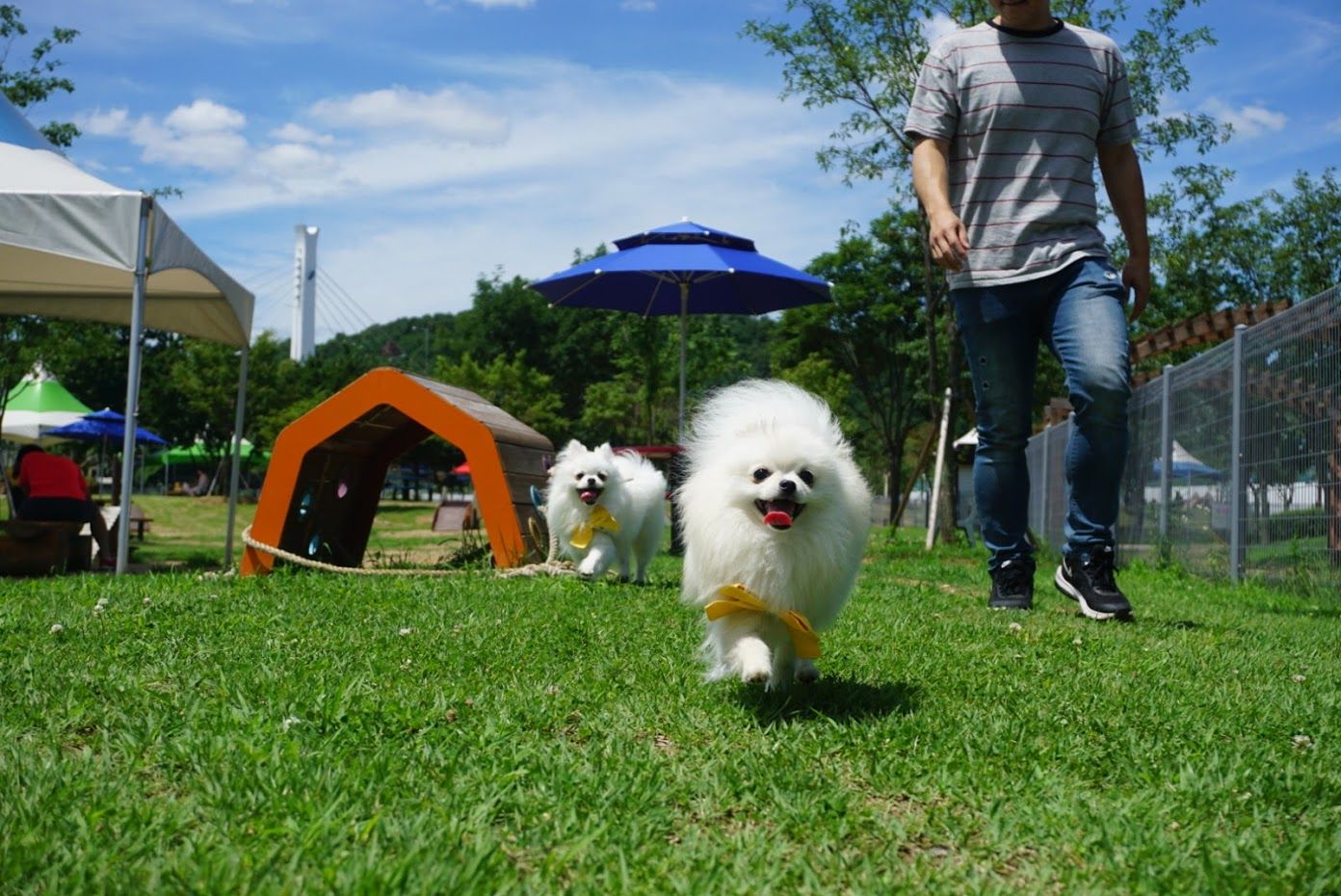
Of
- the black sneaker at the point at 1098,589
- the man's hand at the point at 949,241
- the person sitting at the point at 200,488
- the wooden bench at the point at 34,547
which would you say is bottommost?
Answer: the person sitting at the point at 200,488

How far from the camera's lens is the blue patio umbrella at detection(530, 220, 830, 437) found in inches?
445

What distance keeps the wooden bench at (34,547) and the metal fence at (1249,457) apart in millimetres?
8616

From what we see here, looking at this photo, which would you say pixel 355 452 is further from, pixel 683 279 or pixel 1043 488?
pixel 1043 488

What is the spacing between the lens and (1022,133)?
15.8ft

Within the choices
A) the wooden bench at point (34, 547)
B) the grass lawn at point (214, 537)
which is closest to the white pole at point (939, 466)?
the grass lawn at point (214, 537)

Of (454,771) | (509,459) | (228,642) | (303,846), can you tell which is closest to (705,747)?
(454,771)

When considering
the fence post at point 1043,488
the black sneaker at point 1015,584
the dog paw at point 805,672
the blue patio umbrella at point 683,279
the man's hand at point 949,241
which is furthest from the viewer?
the fence post at point 1043,488

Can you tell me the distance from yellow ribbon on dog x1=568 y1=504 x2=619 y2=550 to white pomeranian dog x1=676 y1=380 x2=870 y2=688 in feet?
11.5

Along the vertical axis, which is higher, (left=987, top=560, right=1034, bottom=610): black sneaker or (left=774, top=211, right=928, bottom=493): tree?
(left=774, top=211, right=928, bottom=493): tree

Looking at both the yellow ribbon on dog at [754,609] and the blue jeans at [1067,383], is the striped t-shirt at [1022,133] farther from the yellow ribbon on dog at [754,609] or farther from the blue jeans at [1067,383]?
the yellow ribbon on dog at [754,609]

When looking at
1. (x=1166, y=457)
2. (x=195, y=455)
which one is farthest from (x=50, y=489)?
(x=195, y=455)

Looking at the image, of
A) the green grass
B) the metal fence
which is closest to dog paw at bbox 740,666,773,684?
the green grass

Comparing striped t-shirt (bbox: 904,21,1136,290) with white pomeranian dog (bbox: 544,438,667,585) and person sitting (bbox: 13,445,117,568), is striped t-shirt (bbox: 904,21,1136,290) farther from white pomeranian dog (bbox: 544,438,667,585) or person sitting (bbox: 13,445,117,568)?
person sitting (bbox: 13,445,117,568)

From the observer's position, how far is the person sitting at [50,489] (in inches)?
368
